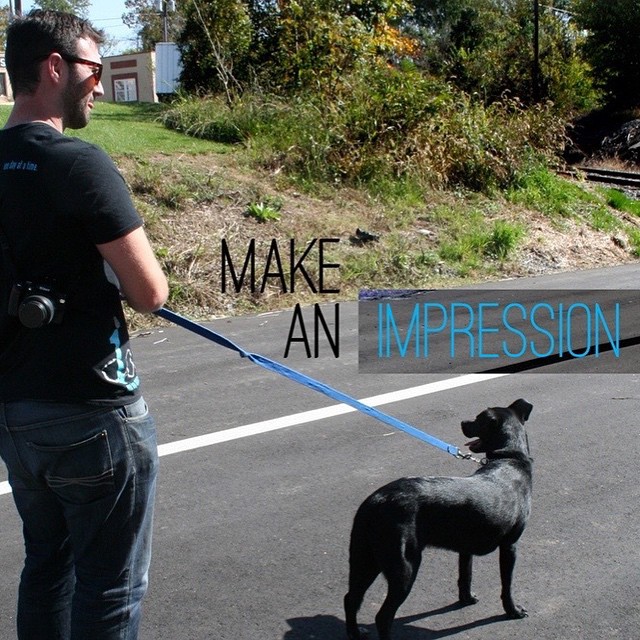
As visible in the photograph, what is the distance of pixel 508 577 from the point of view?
3.71m

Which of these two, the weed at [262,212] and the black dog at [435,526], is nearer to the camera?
the black dog at [435,526]

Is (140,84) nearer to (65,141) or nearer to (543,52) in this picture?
(543,52)

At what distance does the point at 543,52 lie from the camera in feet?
142

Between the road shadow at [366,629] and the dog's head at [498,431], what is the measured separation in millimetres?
684

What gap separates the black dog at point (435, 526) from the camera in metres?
3.30

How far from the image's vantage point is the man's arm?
2330mm

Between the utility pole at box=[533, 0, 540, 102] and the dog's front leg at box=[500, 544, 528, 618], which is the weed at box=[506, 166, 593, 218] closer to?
the dog's front leg at box=[500, 544, 528, 618]

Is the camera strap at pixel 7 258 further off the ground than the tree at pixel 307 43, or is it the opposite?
the tree at pixel 307 43

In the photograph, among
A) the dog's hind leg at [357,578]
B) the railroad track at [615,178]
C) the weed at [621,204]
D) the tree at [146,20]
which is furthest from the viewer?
the tree at [146,20]

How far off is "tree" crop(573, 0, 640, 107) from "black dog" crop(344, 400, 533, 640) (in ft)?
136

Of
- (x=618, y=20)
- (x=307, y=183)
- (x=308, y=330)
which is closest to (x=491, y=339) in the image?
(x=308, y=330)

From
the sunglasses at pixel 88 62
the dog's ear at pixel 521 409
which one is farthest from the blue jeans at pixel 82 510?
the dog's ear at pixel 521 409

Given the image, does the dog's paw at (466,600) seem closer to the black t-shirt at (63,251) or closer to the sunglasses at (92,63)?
the black t-shirt at (63,251)

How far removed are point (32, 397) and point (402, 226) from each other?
11548 mm
